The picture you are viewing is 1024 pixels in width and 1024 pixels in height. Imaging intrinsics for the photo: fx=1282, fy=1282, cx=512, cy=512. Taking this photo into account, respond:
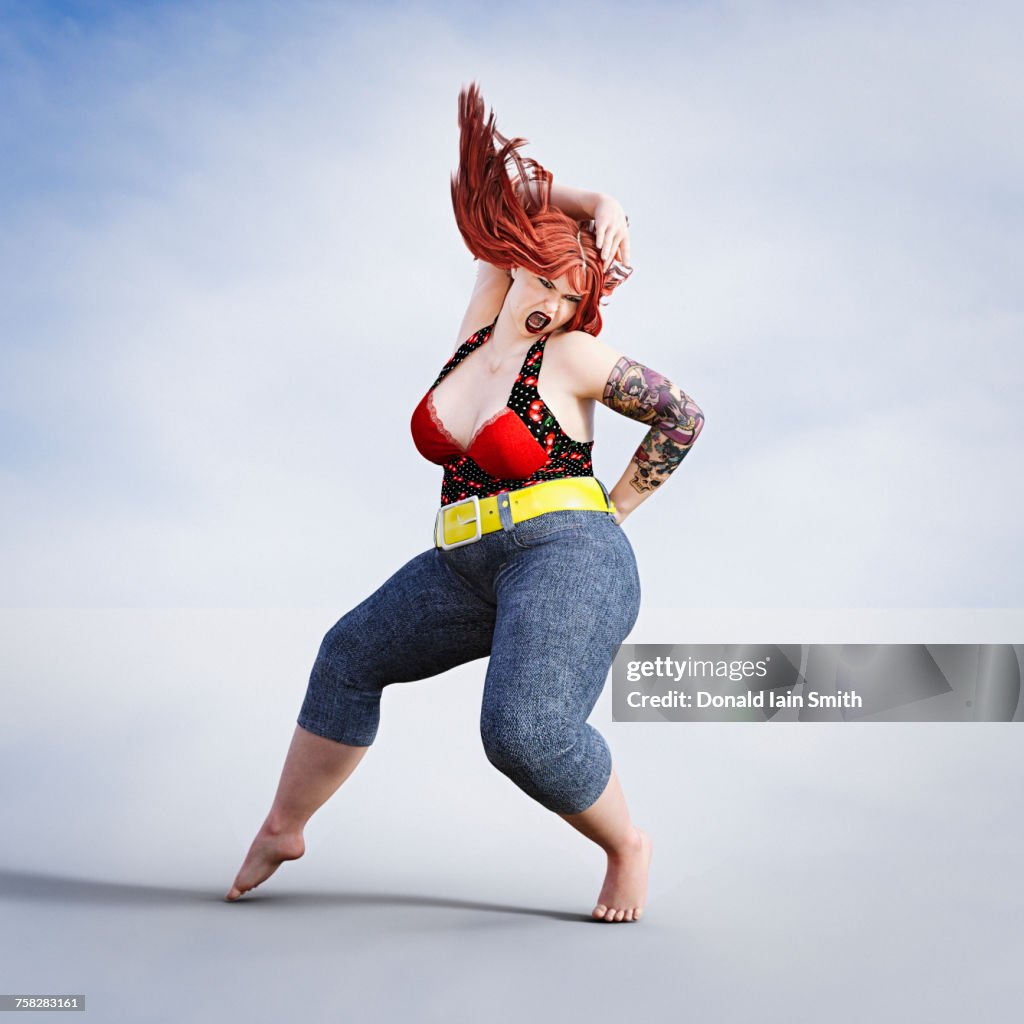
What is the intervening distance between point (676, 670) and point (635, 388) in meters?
1.34

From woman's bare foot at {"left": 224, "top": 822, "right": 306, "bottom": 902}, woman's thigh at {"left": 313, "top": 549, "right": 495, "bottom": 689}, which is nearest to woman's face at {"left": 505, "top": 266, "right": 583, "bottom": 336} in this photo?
woman's thigh at {"left": 313, "top": 549, "right": 495, "bottom": 689}

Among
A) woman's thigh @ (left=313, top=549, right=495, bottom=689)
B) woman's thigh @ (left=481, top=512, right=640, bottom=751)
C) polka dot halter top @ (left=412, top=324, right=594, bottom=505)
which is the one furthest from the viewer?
woman's thigh @ (left=313, top=549, right=495, bottom=689)

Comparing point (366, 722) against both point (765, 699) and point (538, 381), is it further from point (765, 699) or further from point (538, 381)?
point (765, 699)

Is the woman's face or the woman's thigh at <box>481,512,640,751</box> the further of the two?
the woman's face

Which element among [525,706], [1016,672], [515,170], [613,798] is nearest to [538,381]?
[515,170]

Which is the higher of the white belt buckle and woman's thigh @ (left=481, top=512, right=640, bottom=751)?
the white belt buckle

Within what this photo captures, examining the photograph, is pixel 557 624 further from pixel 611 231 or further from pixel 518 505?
pixel 611 231

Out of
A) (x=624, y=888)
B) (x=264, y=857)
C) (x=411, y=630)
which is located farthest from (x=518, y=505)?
(x=264, y=857)

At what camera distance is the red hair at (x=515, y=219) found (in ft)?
9.10

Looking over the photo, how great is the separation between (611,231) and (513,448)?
0.53 m

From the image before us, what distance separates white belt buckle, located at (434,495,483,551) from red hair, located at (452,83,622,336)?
1.50ft

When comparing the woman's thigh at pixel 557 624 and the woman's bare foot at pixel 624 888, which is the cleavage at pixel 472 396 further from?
the woman's bare foot at pixel 624 888

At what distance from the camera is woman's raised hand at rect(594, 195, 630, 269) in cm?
277

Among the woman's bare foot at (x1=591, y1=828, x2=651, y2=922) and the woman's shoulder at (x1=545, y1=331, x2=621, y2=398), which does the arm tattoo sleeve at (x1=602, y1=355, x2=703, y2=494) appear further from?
the woman's bare foot at (x1=591, y1=828, x2=651, y2=922)
